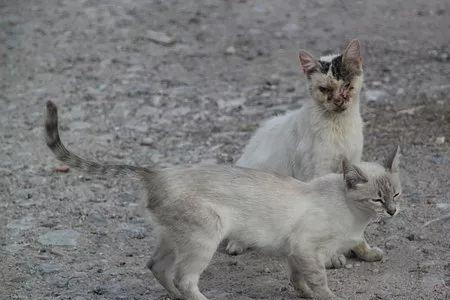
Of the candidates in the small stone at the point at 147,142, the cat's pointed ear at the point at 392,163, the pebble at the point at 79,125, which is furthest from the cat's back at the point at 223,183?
the pebble at the point at 79,125

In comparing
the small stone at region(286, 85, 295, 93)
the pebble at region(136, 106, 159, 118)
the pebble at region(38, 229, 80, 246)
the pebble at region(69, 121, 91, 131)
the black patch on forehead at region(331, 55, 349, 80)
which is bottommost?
the pebble at region(38, 229, 80, 246)

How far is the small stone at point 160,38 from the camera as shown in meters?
11.7

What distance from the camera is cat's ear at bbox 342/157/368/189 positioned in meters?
5.78

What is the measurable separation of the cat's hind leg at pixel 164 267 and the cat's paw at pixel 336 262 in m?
1.18

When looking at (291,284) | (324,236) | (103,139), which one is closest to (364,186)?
(324,236)

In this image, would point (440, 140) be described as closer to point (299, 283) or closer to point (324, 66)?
point (324, 66)

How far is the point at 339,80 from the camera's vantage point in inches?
267

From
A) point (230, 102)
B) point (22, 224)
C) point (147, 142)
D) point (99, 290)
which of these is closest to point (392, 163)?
point (99, 290)

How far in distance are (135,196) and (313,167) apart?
6.01 feet

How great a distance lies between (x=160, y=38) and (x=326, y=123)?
17.7 ft

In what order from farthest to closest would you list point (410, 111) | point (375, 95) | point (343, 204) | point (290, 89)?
point (290, 89) < point (375, 95) < point (410, 111) < point (343, 204)

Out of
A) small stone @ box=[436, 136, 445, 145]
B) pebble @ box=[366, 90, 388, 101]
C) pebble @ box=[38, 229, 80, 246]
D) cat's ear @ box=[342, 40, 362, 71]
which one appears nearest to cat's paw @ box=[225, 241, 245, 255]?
pebble @ box=[38, 229, 80, 246]

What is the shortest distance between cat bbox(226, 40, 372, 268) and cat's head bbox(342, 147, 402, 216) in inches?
33.5

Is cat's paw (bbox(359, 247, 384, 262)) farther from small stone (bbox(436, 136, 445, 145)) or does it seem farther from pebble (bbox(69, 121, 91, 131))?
pebble (bbox(69, 121, 91, 131))
